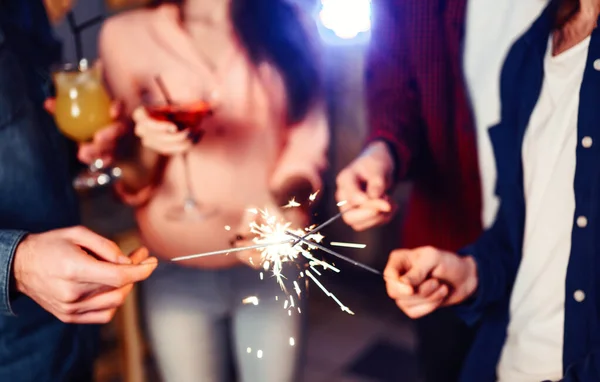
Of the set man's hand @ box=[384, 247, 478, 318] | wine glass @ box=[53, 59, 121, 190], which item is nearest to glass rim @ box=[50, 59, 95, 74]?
wine glass @ box=[53, 59, 121, 190]

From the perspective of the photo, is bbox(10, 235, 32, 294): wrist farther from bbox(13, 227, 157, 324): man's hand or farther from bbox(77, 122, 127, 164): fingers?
bbox(77, 122, 127, 164): fingers

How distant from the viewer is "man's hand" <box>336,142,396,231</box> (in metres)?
0.68

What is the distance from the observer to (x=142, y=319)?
0.92 metres

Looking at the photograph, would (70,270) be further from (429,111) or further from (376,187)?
(429,111)

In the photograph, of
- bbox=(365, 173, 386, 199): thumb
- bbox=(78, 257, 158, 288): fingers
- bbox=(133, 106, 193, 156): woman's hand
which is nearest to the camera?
bbox=(78, 257, 158, 288): fingers

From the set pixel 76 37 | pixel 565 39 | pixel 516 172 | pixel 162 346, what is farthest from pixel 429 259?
pixel 76 37

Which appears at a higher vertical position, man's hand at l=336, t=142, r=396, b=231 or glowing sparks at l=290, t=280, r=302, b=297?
man's hand at l=336, t=142, r=396, b=231

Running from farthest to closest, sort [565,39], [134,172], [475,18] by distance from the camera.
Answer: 1. [134,172]
2. [475,18]
3. [565,39]

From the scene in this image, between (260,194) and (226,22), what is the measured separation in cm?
29

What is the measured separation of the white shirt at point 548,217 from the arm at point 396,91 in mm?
214

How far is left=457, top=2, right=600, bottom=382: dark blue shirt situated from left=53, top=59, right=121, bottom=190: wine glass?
0.62 metres

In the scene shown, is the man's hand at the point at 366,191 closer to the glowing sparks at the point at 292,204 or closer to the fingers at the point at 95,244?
the glowing sparks at the point at 292,204

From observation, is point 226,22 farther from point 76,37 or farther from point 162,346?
point 162,346

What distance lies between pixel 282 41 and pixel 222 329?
477 millimetres
